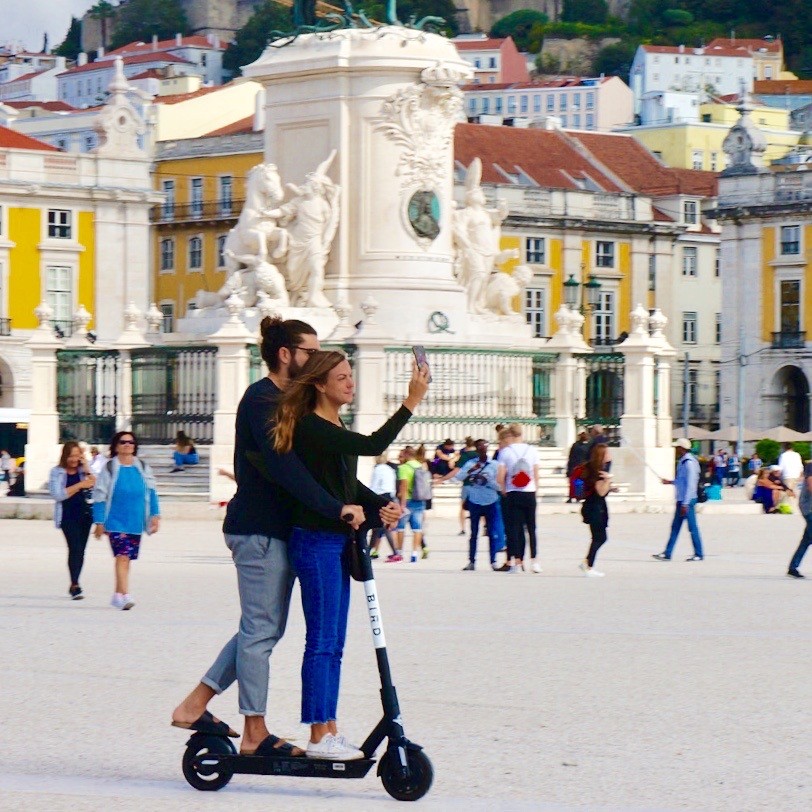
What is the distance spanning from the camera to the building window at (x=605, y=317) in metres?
77.9

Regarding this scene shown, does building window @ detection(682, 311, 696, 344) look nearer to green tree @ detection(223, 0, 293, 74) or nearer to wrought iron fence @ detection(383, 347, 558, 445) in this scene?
wrought iron fence @ detection(383, 347, 558, 445)

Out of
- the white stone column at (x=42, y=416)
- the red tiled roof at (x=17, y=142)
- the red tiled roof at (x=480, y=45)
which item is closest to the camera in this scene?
the white stone column at (x=42, y=416)

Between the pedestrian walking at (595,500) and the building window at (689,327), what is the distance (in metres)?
62.5

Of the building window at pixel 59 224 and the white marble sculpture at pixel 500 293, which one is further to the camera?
the building window at pixel 59 224

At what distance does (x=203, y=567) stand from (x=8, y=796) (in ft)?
39.7

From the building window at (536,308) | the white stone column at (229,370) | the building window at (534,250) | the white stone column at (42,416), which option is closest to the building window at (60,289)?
the building window at (536,308)

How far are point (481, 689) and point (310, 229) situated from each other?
1999 centimetres

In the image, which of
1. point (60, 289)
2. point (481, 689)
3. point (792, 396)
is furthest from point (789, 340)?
point (481, 689)

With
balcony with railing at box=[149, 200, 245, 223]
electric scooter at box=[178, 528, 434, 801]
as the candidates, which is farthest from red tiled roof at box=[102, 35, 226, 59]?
electric scooter at box=[178, 528, 434, 801]

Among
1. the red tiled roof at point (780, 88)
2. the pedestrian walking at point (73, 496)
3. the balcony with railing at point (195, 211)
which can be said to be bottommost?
the pedestrian walking at point (73, 496)

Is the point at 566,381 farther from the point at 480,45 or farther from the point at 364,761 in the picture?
the point at 480,45

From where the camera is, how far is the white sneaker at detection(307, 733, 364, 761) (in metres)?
8.67

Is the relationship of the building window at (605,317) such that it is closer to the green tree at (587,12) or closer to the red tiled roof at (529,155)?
the red tiled roof at (529,155)

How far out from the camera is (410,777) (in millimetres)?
8508
